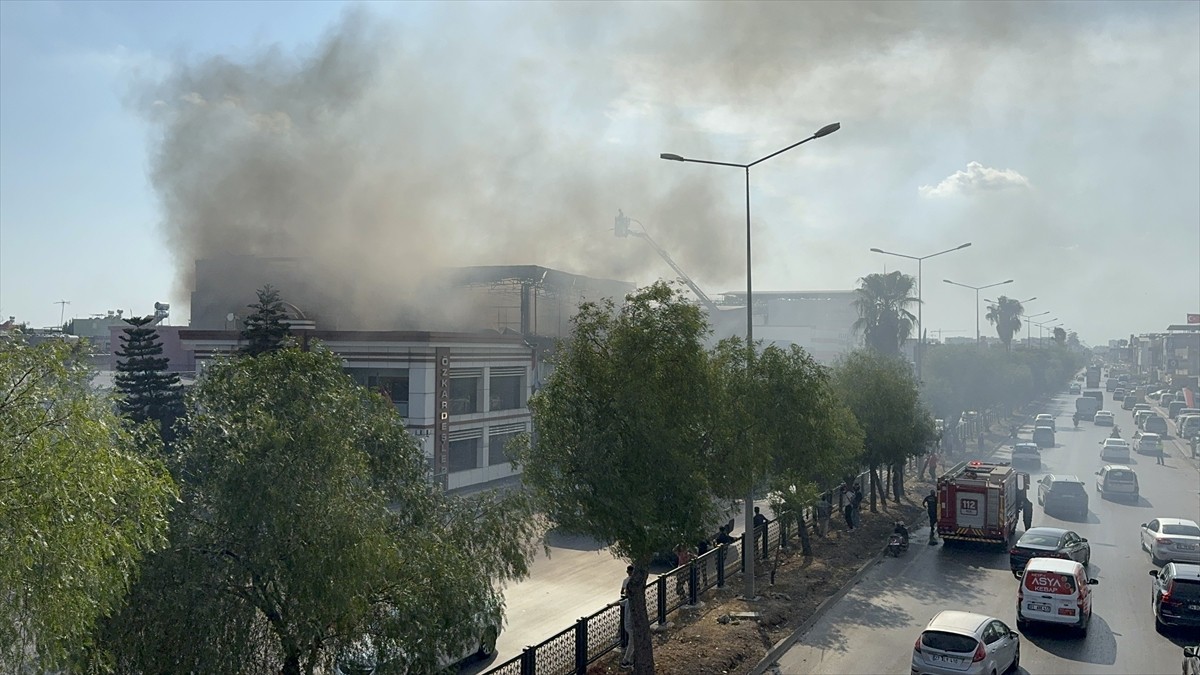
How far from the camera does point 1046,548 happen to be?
2047cm

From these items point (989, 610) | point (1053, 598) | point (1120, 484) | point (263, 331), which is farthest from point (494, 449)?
point (1120, 484)

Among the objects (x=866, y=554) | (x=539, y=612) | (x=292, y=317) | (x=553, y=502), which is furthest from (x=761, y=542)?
(x=292, y=317)

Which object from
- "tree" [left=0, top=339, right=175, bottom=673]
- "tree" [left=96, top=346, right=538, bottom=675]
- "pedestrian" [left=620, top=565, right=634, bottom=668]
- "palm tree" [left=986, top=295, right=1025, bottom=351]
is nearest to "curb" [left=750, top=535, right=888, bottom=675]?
"pedestrian" [left=620, top=565, right=634, bottom=668]

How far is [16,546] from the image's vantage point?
4.70 meters

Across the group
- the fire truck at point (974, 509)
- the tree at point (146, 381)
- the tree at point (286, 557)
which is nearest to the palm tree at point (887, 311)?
the fire truck at point (974, 509)

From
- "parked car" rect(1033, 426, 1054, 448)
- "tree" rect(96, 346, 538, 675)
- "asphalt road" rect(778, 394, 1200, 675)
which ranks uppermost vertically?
"tree" rect(96, 346, 538, 675)

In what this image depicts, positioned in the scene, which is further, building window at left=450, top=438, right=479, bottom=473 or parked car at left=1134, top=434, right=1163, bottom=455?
parked car at left=1134, top=434, right=1163, bottom=455

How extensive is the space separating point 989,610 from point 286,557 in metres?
15.6

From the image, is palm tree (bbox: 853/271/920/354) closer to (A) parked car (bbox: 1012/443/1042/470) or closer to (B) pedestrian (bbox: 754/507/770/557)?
(A) parked car (bbox: 1012/443/1042/470)

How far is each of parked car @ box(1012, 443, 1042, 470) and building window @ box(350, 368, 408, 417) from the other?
1143 inches

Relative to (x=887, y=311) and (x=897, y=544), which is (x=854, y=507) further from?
(x=887, y=311)

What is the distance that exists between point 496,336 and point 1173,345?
108 m

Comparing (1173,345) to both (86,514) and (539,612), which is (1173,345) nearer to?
(539,612)

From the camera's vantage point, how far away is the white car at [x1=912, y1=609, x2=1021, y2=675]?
42.2 feet
